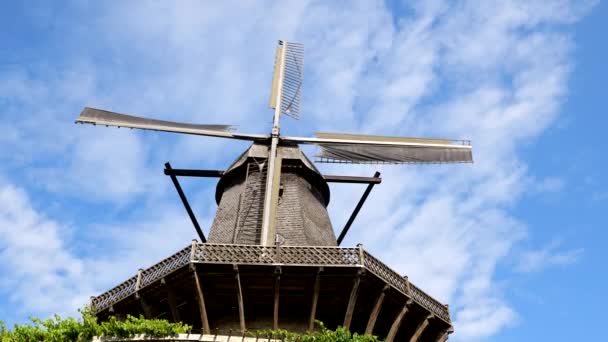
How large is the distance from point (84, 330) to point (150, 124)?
381 inches

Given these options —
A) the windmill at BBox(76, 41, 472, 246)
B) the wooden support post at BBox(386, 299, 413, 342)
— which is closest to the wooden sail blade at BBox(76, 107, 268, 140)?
the windmill at BBox(76, 41, 472, 246)

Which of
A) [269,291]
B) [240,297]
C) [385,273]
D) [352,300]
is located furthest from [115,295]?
[385,273]

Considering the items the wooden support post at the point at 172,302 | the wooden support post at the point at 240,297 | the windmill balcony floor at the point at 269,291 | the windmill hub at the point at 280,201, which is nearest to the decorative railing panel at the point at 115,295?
the windmill balcony floor at the point at 269,291

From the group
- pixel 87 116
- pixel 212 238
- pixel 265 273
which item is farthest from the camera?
pixel 87 116

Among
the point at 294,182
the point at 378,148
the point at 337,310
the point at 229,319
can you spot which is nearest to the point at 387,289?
the point at 337,310

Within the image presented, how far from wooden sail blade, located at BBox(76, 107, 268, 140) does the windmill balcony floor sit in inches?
272

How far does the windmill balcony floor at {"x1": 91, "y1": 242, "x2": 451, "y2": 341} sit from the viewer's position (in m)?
17.4

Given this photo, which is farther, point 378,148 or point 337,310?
point 378,148

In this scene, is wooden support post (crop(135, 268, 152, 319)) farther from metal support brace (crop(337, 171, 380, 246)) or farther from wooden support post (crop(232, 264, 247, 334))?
metal support brace (crop(337, 171, 380, 246))

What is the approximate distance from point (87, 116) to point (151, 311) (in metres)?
8.88

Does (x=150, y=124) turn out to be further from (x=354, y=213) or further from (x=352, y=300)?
(x=352, y=300)

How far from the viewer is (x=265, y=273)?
691 inches

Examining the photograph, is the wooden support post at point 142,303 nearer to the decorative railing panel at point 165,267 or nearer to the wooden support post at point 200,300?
the decorative railing panel at point 165,267

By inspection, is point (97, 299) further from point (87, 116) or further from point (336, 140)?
point (336, 140)
